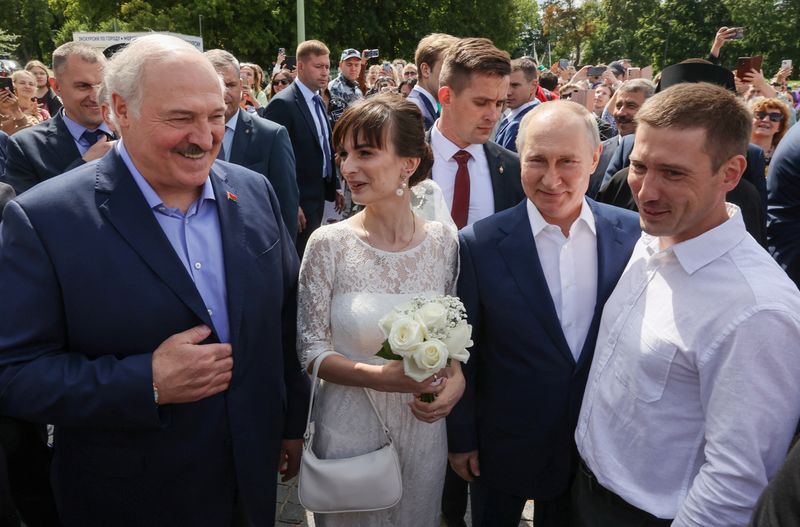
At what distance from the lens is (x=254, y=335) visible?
227cm

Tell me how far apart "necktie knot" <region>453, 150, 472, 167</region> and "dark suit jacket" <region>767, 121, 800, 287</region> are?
2.23 metres

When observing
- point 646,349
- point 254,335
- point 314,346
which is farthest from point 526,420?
point 254,335

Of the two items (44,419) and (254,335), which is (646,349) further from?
(44,419)

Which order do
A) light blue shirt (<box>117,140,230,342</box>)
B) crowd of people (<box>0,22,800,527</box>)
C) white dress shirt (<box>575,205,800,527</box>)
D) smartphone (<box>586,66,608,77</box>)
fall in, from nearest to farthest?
white dress shirt (<box>575,205,800,527</box>) < crowd of people (<box>0,22,800,527</box>) < light blue shirt (<box>117,140,230,342</box>) < smartphone (<box>586,66,608,77</box>)

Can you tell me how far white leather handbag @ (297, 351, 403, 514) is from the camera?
95.7 inches

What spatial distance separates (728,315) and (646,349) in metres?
0.28

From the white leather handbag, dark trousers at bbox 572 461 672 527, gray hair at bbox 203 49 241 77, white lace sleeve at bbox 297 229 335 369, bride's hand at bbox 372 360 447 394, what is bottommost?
the white leather handbag

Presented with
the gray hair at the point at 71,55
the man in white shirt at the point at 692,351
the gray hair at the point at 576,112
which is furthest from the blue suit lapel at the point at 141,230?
the gray hair at the point at 71,55

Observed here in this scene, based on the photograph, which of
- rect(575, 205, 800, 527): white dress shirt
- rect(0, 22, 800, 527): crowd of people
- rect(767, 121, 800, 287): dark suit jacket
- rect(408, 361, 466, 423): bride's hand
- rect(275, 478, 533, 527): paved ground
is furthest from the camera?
rect(767, 121, 800, 287): dark suit jacket

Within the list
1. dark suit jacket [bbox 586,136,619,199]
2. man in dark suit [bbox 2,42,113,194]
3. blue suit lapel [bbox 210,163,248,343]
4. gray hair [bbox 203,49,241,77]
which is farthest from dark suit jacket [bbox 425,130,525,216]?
gray hair [bbox 203,49,241,77]

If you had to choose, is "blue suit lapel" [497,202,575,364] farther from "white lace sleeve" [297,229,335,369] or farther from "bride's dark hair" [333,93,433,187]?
"white lace sleeve" [297,229,335,369]

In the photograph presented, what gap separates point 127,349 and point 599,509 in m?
1.77

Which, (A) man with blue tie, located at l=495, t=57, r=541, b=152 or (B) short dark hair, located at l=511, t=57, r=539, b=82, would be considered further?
(B) short dark hair, located at l=511, t=57, r=539, b=82

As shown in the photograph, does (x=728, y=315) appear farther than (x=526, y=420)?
No
